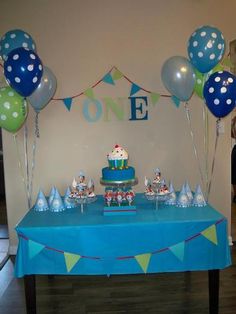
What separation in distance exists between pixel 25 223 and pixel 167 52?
2.12m

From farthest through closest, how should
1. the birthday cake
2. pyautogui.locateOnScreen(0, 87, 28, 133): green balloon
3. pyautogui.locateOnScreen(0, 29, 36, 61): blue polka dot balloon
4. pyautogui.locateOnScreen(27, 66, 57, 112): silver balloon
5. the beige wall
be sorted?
the beige wall → pyautogui.locateOnScreen(27, 66, 57, 112): silver balloon → pyautogui.locateOnScreen(0, 29, 36, 61): blue polka dot balloon → pyautogui.locateOnScreen(0, 87, 28, 133): green balloon → the birthday cake

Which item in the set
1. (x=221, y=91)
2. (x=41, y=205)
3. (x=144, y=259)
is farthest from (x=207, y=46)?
(x=41, y=205)

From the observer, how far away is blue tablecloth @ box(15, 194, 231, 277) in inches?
79.6

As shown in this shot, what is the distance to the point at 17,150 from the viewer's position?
10.6 feet

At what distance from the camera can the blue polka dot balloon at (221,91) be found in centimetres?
221

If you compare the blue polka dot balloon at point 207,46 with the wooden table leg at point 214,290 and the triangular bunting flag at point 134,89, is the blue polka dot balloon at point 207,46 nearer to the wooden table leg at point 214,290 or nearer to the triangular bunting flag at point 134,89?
the triangular bunting flag at point 134,89

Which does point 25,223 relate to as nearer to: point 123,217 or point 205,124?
point 123,217

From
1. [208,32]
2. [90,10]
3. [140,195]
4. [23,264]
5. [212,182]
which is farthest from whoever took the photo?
[212,182]

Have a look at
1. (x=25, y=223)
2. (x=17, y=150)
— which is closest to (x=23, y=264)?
(x=25, y=223)

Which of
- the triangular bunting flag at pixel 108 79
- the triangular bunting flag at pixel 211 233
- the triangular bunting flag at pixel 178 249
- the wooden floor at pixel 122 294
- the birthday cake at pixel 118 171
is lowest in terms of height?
the wooden floor at pixel 122 294

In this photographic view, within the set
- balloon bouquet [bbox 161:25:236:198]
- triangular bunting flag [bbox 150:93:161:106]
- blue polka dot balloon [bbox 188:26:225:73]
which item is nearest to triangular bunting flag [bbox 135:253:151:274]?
balloon bouquet [bbox 161:25:236:198]

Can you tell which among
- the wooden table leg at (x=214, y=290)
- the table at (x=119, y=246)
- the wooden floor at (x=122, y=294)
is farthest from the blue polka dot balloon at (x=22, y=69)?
the wooden table leg at (x=214, y=290)

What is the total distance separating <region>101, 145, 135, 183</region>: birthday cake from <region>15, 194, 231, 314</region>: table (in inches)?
10.8

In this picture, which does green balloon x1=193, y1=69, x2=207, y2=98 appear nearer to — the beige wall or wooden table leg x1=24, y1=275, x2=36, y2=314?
the beige wall
